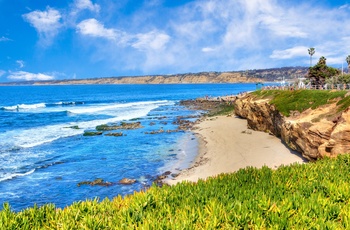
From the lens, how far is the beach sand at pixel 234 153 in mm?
22938

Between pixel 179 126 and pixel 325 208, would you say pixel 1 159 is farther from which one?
pixel 325 208

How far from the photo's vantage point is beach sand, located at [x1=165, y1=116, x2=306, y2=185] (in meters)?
22.9

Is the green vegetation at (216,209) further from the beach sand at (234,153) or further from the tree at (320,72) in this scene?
the tree at (320,72)

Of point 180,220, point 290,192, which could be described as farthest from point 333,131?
point 180,220

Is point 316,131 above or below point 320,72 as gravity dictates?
below

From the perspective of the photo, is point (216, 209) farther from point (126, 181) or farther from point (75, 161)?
point (75, 161)

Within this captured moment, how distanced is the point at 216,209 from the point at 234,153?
2028 centimetres

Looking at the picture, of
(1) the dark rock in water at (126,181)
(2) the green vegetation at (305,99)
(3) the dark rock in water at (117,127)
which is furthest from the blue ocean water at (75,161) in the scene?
(2) the green vegetation at (305,99)

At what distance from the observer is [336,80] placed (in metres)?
42.7

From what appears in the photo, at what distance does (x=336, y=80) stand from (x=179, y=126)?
21.9 meters

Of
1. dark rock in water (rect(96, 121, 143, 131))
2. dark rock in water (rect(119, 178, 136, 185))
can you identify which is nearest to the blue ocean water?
dark rock in water (rect(119, 178, 136, 185))

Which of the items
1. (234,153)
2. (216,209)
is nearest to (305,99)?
(234,153)

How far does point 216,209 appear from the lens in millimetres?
7629

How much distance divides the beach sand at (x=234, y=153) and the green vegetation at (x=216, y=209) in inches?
305
